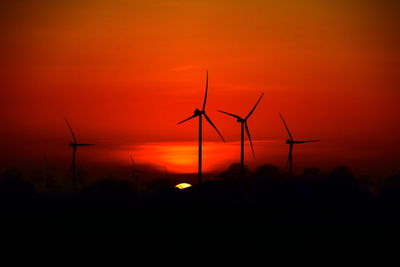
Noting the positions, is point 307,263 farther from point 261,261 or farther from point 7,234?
point 7,234

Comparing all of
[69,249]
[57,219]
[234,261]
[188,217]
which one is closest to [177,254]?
[234,261]

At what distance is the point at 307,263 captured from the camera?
131m

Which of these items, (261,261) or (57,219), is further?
(57,219)

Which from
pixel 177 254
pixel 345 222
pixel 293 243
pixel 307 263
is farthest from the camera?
pixel 345 222

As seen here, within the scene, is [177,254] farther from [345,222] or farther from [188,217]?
[345,222]

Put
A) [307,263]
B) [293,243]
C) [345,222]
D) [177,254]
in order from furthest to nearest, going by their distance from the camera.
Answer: [345,222] → [293,243] → [177,254] → [307,263]

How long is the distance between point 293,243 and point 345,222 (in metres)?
41.7

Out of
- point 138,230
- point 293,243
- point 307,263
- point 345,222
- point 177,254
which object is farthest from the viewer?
point 345,222

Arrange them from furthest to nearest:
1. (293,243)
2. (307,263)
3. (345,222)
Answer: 1. (345,222)
2. (293,243)
3. (307,263)

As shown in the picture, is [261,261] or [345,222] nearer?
[261,261]

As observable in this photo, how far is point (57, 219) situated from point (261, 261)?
8621 cm

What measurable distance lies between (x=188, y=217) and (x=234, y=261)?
Answer: 45439 mm

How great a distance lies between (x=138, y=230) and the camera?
167375mm

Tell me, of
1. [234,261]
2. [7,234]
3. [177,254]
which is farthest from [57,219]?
[234,261]
